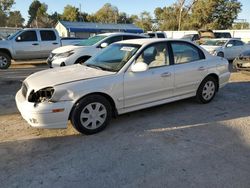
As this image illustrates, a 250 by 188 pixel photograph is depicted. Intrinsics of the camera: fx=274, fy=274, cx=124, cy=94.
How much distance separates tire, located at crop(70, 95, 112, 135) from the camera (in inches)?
170

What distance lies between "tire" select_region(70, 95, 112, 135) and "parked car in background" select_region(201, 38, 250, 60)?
11.2 metres

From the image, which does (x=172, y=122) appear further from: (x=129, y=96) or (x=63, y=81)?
(x=63, y=81)

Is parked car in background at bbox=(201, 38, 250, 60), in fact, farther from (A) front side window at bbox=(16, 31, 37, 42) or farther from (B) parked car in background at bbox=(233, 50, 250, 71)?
(A) front side window at bbox=(16, 31, 37, 42)

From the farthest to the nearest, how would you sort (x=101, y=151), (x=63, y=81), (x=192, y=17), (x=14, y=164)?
(x=192, y=17), (x=63, y=81), (x=101, y=151), (x=14, y=164)

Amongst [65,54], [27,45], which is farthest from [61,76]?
[27,45]

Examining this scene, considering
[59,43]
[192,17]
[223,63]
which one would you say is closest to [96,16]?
[192,17]

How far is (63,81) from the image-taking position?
4348mm

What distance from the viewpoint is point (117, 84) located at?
4.62 metres

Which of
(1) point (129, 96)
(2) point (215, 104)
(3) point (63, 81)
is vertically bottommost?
(2) point (215, 104)

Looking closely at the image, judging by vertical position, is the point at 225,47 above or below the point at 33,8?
below

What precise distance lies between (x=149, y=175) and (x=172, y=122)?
194 cm

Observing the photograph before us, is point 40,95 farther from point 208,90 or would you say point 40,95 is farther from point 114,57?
point 208,90

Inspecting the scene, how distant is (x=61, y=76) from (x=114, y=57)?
118cm

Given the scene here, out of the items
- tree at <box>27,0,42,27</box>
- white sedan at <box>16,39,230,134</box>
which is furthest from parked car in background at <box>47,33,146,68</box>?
tree at <box>27,0,42,27</box>
